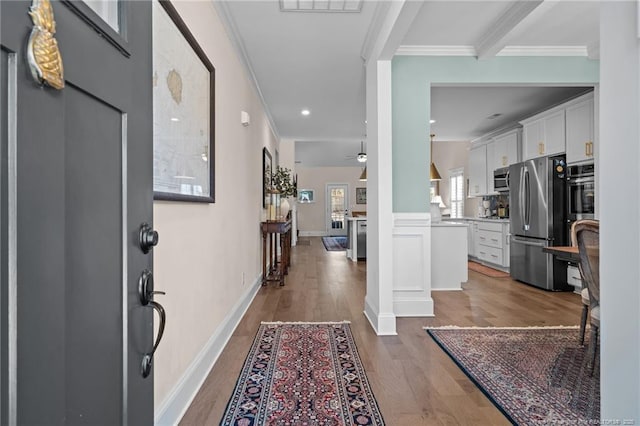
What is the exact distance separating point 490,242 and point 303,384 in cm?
510

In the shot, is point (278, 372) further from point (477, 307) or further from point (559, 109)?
point (559, 109)

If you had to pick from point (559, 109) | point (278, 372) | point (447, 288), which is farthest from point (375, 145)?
point (559, 109)

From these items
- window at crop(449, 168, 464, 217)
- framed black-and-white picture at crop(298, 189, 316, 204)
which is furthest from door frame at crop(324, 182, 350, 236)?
window at crop(449, 168, 464, 217)

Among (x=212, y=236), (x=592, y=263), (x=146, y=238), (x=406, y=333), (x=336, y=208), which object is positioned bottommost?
(x=406, y=333)

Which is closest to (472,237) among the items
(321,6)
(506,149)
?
(506,149)

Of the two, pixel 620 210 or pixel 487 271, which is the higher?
pixel 620 210

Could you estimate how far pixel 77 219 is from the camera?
0.59 meters

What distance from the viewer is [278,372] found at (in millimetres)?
2084

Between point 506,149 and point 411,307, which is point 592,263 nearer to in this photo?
point 411,307

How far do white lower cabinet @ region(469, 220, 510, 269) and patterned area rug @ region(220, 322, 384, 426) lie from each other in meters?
3.99

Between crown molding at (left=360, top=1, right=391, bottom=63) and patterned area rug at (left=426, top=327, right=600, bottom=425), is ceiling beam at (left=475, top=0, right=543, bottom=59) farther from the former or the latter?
patterned area rug at (left=426, top=327, right=600, bottom=425)

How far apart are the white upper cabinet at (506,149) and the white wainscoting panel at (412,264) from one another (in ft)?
11.2

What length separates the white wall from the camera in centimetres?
63

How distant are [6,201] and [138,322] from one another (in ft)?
1.46
